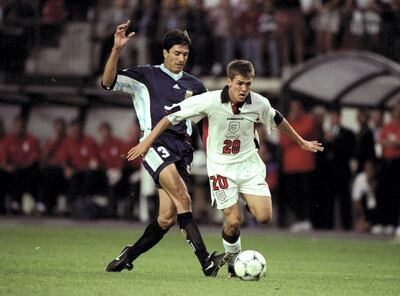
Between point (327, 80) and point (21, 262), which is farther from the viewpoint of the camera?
point (327, 80)

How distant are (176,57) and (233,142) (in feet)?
3.64

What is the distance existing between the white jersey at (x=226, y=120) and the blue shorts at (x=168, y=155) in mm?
284

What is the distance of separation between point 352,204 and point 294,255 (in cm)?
692

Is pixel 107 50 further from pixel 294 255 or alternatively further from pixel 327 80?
pixel 294 255

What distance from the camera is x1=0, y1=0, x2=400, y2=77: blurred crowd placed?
2275 cm

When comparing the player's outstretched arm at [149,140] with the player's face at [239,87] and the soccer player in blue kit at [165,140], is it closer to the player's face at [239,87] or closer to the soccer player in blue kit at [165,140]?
the soccer player in blue kit at [165,140]

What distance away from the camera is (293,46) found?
77.5 feet

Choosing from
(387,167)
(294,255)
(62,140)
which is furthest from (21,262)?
(62,140)

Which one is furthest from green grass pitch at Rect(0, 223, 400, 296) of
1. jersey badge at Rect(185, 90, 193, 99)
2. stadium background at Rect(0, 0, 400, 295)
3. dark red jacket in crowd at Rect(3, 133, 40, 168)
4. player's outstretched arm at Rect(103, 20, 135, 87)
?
dark red jacket in crowd at Rect(3, 133, 40, 168)

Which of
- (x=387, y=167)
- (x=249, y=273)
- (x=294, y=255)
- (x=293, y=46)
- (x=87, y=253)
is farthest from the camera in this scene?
(x=293, y=46)

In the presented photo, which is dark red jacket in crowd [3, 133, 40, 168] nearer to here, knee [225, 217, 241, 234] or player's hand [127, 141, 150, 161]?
knee [225, 217, 241, 234]

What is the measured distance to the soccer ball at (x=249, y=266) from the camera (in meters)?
10.3

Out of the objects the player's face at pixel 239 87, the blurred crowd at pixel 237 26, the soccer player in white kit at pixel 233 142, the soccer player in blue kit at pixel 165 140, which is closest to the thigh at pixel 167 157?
the soccer player in blue kit at pixel 165 140

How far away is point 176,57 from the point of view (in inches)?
444
